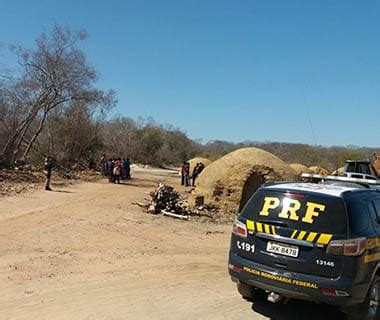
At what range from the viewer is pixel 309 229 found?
615 cm

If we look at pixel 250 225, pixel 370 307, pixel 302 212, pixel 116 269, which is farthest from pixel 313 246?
pixel 116 269

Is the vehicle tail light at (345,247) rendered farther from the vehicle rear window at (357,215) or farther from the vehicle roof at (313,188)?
the vehicle roof at (313,188)

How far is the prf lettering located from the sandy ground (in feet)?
4.87

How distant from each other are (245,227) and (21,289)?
11.8ft

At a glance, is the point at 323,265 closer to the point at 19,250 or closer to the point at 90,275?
the point at 90,275

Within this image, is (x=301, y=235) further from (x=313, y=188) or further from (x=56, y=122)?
(x=56, y=122)

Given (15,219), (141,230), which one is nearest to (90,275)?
(141,230)

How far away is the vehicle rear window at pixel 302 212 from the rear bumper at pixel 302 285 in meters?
0.59

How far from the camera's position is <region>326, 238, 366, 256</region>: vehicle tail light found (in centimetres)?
591

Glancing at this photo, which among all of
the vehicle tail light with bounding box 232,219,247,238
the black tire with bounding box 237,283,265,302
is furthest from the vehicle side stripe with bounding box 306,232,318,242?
the black tire with bounding box 237,283,265,302

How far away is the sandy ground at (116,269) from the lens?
6.84 metres

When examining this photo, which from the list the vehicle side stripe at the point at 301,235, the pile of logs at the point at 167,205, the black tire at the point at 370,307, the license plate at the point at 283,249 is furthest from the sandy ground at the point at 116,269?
the vehicle side stripe at the point at 301,235

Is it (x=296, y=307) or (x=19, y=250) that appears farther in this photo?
(x=19, y=250)

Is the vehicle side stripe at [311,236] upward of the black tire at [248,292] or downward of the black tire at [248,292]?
upward
